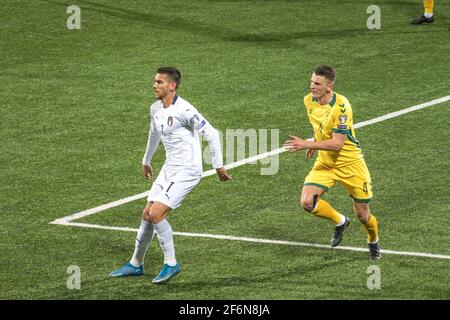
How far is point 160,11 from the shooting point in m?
26.0

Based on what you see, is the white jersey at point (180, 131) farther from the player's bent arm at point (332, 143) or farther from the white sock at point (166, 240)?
the player's bent arm at point (332, 143)

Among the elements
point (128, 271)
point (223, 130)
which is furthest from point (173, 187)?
point (223, 130)

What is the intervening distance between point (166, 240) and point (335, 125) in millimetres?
2285

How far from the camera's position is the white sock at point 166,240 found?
12672 millimetres

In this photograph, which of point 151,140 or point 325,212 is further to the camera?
point 325,212

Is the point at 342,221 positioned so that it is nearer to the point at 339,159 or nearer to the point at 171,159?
the point at 339,159

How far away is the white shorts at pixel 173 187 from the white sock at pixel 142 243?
0.30 metres

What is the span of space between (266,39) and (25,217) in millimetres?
10155

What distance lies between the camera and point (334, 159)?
44.7 ft

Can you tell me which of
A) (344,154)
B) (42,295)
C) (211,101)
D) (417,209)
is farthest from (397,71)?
(42,295)

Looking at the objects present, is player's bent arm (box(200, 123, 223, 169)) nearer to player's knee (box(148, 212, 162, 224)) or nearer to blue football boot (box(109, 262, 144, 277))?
player's knee (box(148, 212, 162, 224))

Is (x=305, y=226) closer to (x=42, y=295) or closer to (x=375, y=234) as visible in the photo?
(x=375, y=234)

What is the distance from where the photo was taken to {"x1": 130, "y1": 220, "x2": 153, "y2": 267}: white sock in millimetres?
12883

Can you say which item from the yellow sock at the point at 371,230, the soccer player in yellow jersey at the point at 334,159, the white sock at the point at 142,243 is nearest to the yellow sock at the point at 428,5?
the soccer player in yellow jersey at the point at 334,159
